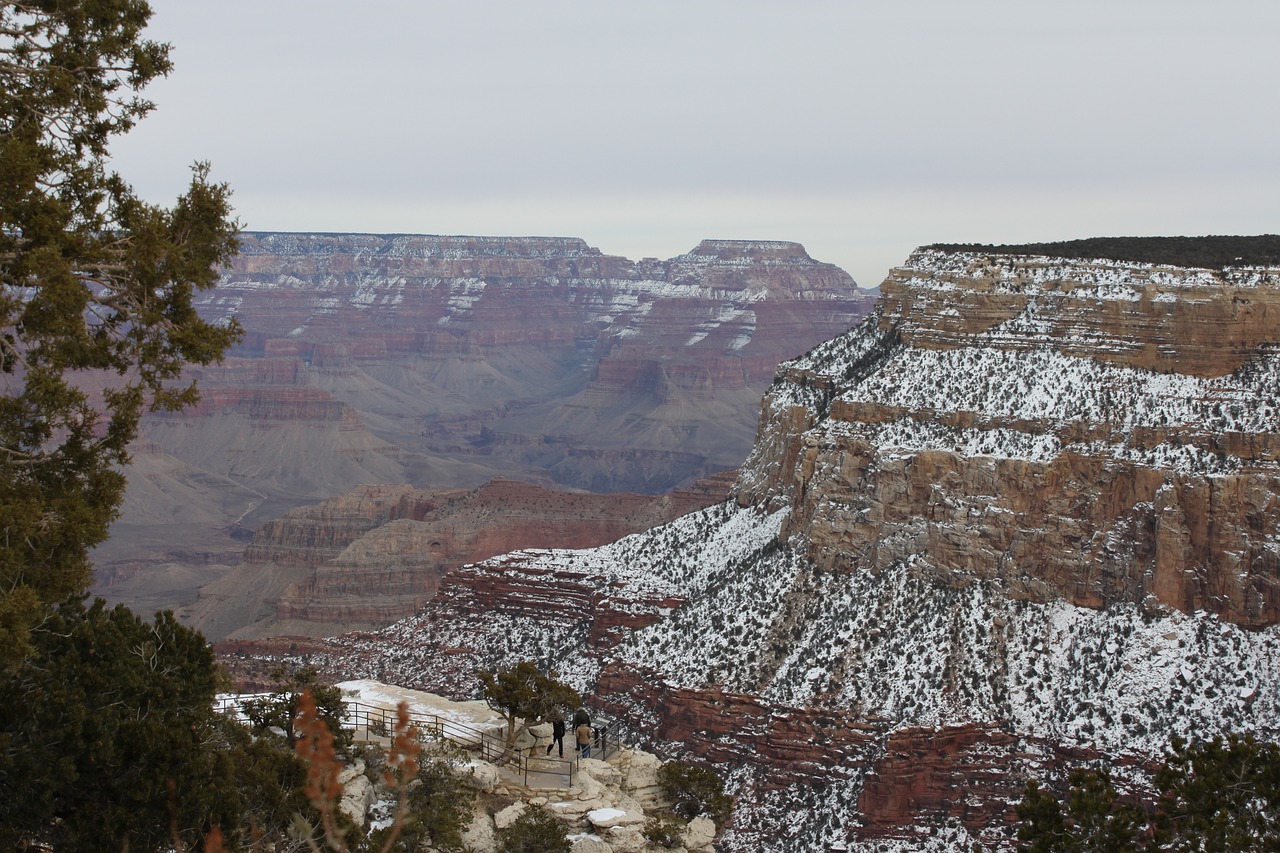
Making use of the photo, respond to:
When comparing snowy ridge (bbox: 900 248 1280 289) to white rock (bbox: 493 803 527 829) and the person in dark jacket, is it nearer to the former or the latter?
the person in dark jacket

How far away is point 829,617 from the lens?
62.2 meters

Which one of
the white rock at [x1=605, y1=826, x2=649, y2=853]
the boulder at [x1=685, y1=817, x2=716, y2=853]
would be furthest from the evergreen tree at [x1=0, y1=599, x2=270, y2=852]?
the boulder at [x1=685, y1=817, x2=716, y2=853]

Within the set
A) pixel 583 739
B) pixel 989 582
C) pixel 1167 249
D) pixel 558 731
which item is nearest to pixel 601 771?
pixel 583 739

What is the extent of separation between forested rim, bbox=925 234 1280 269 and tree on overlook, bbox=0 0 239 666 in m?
49.6

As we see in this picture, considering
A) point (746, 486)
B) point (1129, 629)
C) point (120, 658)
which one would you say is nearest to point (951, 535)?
point (1129, 629)

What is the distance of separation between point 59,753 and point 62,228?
26.4 ft

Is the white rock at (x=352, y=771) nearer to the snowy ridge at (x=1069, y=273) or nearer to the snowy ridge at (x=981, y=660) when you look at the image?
the snowy ridge at (x=981, y=660)

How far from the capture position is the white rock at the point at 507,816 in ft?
107

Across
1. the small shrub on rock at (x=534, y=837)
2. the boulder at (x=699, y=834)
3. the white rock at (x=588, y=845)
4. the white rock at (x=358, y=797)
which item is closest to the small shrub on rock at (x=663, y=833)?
the boulder at (x=699, y=834)

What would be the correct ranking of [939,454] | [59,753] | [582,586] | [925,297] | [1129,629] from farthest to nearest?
1. [582,586]
2. [925,297]
3. [939,454]
4. [1129,629]
5. [59,753]

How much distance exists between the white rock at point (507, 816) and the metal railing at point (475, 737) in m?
1.27

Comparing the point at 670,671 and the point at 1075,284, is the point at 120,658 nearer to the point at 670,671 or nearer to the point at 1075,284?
the point at 670,671

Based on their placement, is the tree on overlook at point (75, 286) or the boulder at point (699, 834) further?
the boulder at point (699, 834)

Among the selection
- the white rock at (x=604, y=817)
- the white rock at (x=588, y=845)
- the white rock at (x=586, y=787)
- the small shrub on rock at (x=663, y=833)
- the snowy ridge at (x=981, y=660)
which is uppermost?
the white rock at (x=586, y=787)
